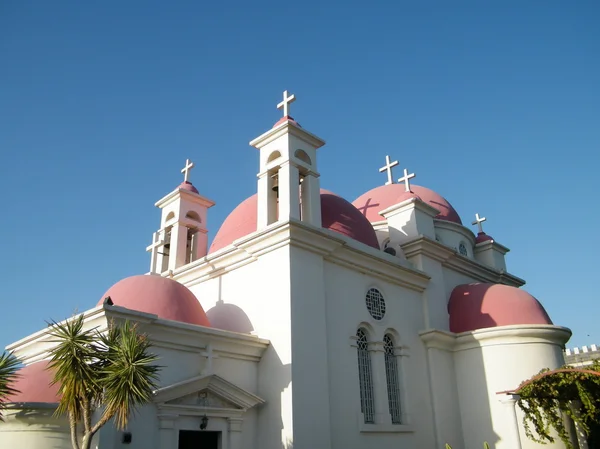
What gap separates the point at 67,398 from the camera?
7887 mm

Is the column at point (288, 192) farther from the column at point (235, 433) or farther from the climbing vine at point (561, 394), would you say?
the climbing vine at point (561, 394)

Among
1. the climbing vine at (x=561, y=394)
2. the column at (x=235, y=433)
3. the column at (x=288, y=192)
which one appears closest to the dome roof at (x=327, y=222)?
the column at (x=288, y=192)

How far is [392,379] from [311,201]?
16.7 feet

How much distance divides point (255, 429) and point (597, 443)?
9027mm

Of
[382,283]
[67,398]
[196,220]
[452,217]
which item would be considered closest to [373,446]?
[382,283]

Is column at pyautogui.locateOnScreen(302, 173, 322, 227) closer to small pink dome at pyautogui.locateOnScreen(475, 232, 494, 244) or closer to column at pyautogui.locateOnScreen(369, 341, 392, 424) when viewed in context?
column at pyautogui.locateOnScreen(369, 341, 392, 424)

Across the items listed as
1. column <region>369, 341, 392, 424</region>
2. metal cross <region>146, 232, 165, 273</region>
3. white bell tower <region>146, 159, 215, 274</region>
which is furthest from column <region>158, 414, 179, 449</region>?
metal cross <region>146, 232, 165, 273</region>

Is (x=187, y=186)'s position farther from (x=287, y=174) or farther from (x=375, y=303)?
(x=375, y=303)

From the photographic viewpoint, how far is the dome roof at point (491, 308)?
15.1 meters

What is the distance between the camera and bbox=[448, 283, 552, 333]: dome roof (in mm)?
15125

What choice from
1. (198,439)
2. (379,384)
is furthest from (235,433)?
(379,384)

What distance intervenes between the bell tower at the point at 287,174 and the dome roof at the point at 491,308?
6029 millimetres

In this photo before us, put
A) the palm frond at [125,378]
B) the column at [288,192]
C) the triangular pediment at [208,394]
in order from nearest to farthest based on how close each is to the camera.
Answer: the palm frond at [125,378] < the triangular pediment at [208,394] < the column at [288,192]

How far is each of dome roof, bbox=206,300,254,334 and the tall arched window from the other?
2781mm
